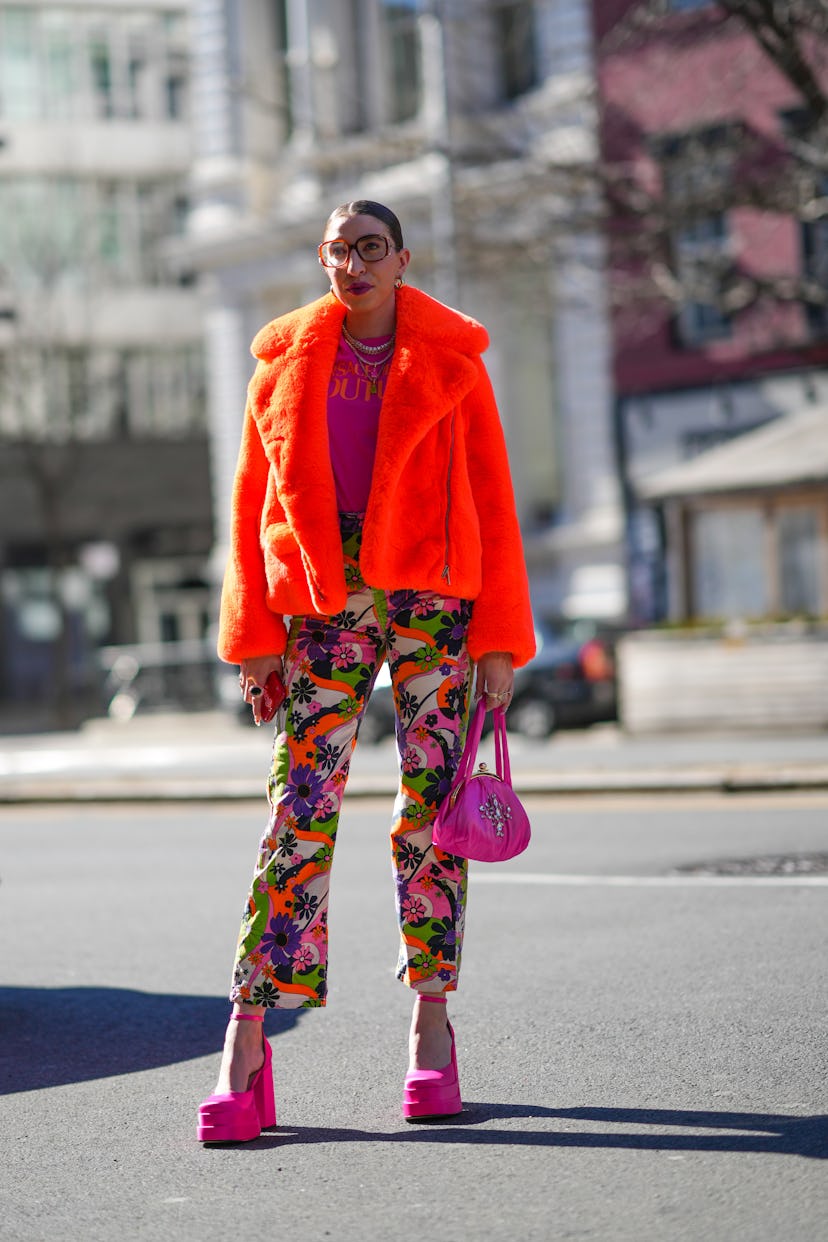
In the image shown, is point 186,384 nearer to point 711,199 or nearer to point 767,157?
point 767,157

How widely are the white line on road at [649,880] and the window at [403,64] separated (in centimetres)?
2700

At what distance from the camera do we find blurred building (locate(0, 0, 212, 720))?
4406 cm

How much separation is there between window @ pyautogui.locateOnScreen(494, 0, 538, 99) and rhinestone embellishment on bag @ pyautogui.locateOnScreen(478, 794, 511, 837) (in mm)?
27855

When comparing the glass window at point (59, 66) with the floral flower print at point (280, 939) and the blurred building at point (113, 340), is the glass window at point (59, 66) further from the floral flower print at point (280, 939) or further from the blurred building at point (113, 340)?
the floral flower print at point (280, 939)

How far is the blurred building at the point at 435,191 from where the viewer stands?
2783 cm

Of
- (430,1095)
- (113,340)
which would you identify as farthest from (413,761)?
(113,340)

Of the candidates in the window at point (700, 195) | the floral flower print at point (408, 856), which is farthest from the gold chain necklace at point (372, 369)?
the window at point (700, 195)

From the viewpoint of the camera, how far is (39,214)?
42.1 m

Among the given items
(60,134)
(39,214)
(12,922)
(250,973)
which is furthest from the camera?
(60,134)

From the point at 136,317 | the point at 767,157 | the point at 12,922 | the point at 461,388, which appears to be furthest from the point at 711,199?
the point at 136,317

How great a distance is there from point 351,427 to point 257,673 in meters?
0.55

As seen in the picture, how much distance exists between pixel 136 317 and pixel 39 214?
426 cm

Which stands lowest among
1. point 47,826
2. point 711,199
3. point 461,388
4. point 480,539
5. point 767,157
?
point 47,826

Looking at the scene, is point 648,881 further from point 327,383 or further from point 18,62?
point 18,62
